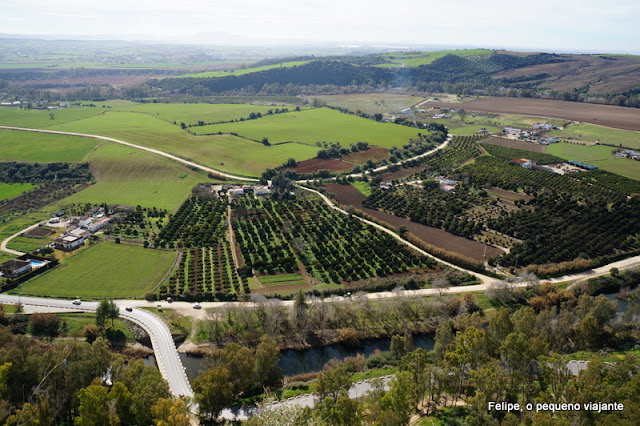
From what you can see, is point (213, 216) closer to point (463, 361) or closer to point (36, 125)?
point (463, 361)

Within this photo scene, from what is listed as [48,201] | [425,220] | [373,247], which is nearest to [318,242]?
[373,247]

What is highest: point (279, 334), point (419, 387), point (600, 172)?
point (600, 172)

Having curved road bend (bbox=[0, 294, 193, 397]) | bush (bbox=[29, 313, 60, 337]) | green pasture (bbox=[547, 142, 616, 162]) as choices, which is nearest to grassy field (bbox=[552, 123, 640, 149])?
green pasture (bbox=[547, 142, 616, 162])

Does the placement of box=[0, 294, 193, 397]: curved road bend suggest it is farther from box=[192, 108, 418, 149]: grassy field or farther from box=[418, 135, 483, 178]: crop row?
box=[192, 108, 418, 149]: grassy field

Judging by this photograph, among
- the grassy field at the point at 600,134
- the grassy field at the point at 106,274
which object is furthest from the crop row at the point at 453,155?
the grassy field at the point at 106,274

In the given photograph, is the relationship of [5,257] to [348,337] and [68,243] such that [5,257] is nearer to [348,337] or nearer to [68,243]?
[68,243]

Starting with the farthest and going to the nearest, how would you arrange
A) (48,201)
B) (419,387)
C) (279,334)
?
(48,201), (279,334), (419,387)

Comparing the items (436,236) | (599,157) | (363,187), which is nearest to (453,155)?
(363,187)
